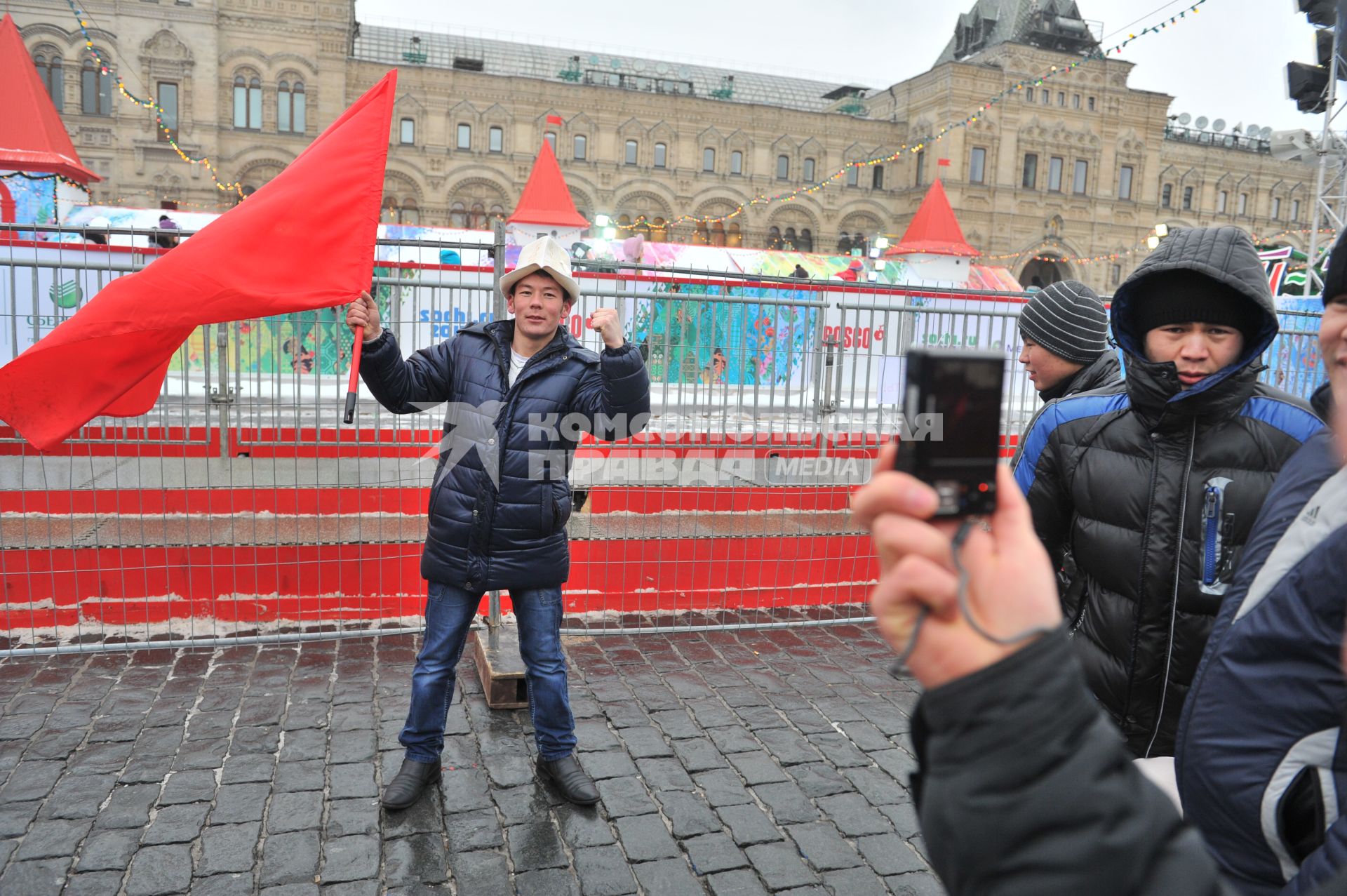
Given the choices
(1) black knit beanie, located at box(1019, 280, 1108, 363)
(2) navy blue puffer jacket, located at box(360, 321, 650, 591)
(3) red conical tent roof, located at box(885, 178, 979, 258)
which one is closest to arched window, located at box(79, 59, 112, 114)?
(3) red conical tent roof, located at box(885, 178, 979, 258)

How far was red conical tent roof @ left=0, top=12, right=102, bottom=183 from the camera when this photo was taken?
40.9 feet

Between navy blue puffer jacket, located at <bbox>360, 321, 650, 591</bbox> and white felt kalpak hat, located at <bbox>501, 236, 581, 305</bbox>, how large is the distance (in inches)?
8.5

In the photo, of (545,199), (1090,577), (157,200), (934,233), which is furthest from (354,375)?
(157,200)

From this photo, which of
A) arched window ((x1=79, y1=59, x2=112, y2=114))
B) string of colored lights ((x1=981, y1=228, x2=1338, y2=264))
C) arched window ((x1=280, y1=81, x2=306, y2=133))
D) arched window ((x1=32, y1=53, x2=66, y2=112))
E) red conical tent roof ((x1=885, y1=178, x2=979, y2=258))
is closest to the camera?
red conical tent roof ((x1=885, y1=178, x2=979, y2=258))

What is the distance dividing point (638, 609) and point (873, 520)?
17.4ft

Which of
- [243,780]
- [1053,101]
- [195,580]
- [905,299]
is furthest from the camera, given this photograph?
[1053,101]

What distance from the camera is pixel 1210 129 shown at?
51.7m

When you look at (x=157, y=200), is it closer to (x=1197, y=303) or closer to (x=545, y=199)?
(x=545, y=199)

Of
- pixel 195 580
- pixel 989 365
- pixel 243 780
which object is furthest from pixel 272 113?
pixel 989 365

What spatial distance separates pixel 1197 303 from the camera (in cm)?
222

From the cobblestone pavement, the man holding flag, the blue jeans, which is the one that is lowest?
the cobblestone pavement

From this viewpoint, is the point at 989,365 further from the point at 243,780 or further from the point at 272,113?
the point at 272,113

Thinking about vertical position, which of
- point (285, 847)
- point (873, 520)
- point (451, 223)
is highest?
point (451, 223)

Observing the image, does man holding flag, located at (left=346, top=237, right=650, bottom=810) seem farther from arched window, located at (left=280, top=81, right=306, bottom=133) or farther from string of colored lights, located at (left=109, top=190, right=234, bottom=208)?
arched window, located at (left=280, top=81, right=306, bottom=133)
